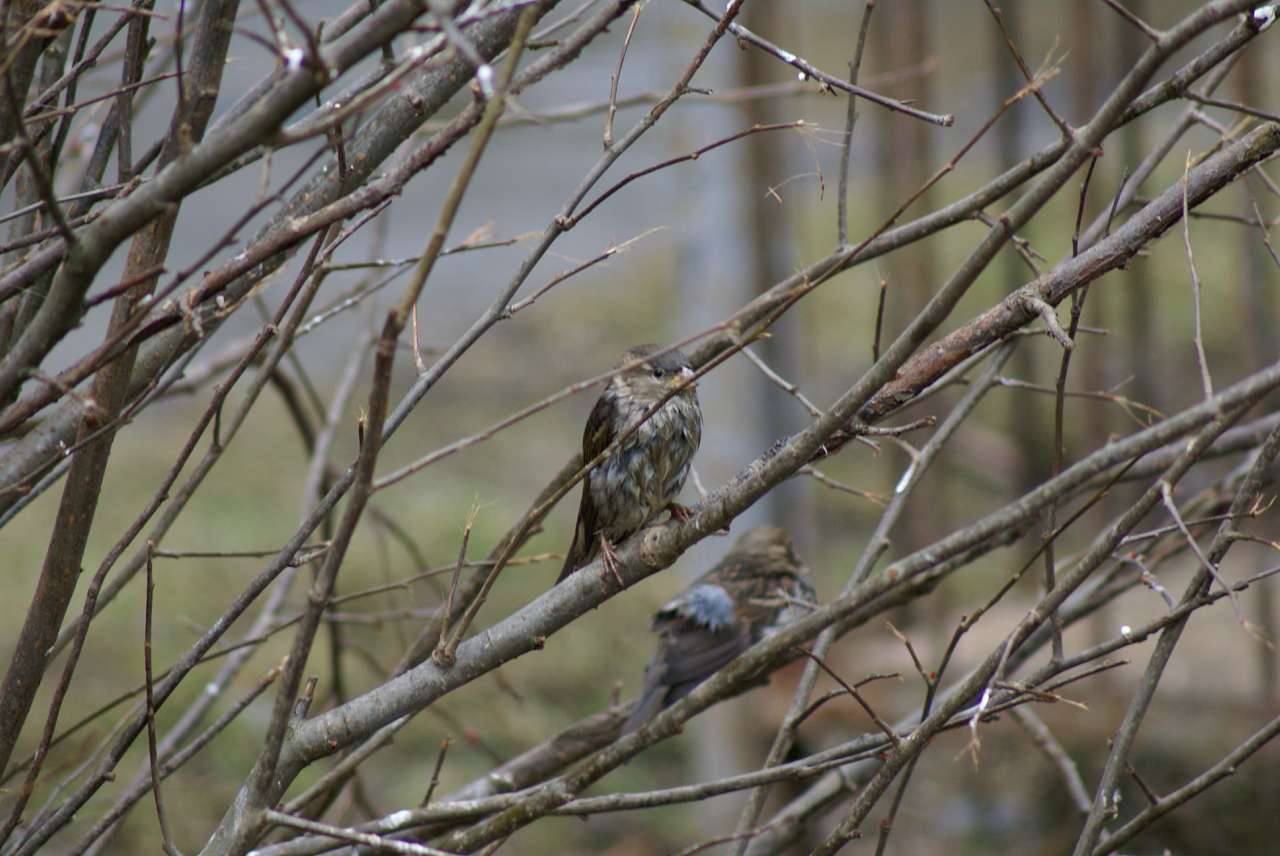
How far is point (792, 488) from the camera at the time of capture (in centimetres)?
500

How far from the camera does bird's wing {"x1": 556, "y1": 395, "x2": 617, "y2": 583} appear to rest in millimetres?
3047

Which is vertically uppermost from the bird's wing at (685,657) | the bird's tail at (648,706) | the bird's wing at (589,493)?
the bird's wing at (589,493)

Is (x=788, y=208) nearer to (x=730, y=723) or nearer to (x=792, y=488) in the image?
(x=792, y=488)

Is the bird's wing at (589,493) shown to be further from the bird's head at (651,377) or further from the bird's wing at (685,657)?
the bird's wing at (685,657)

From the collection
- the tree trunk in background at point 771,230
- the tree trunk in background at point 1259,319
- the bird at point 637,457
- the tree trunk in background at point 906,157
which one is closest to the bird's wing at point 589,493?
the bird at point 637,457

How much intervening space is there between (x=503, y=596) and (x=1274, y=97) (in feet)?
31.8

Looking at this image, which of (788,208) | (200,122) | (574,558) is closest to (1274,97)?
(788,208)

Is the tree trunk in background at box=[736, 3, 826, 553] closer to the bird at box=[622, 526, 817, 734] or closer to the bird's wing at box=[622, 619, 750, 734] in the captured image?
the bird at box=[622, 526, 817, 734]

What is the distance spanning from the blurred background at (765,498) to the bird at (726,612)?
54 centimetres

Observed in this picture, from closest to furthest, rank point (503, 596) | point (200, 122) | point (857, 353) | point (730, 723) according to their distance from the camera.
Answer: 1. point (200, 122)
2. point (730, 723)
3. point (503, 596)
4. point (857, 353)

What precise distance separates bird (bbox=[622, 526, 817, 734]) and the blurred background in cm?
54

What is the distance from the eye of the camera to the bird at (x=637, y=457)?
9.85ft

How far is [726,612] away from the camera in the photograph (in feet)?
13.4

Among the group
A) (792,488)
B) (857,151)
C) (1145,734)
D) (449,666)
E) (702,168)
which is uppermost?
(857,151)
